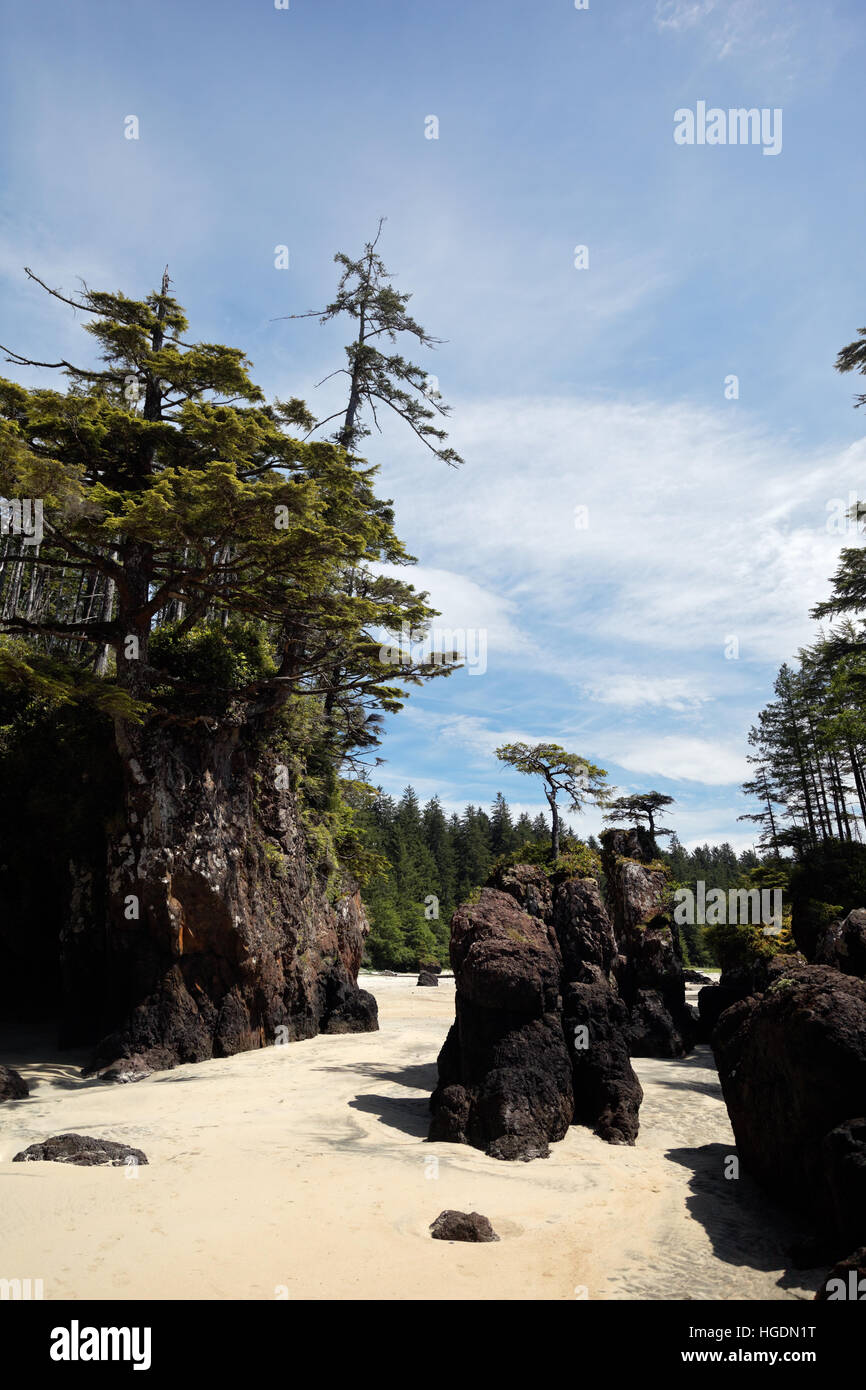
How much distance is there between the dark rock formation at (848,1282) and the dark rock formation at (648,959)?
15.1 m

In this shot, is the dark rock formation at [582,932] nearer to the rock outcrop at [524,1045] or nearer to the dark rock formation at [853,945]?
the rock outcrop at [524,1045]

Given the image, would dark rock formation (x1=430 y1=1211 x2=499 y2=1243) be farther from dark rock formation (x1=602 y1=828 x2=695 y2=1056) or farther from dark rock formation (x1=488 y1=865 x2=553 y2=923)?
dark rock formation (x1=602 y1=828 x2=695 y2=1056)

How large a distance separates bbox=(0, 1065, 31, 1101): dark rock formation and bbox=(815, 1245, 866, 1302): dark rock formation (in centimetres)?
1094

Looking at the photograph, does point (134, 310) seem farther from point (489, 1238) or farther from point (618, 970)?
point (618, 970)

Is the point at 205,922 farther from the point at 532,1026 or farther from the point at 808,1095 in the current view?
the point at 808,1095

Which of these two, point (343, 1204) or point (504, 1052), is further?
point (504, 1052)

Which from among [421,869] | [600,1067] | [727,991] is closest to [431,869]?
[421,869]

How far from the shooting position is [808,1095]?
7.39 meters

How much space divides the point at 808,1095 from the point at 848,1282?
332cm

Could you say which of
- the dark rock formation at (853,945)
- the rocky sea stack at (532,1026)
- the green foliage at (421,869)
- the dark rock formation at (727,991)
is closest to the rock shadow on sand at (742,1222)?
the rocky sea stack at (532,1026)

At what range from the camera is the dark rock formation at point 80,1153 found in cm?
707

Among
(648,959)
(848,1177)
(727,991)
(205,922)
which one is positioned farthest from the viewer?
(727,991)

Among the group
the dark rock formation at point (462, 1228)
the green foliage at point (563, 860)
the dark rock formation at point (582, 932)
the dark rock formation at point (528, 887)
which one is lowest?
the dark rock formation at point (462, 1228)

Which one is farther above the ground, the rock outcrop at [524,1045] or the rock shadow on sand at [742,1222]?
the rock outcrop at [524,1045]
